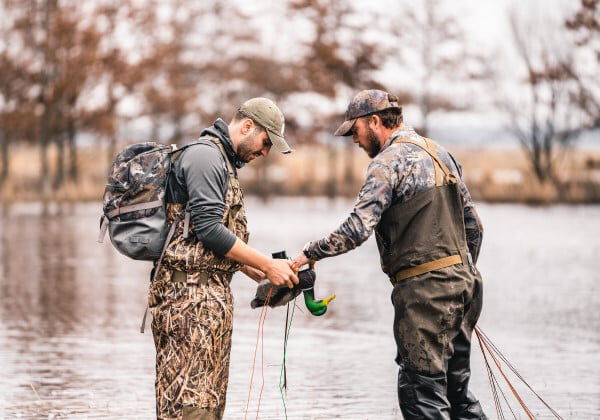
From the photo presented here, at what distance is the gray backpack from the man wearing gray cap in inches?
2.9

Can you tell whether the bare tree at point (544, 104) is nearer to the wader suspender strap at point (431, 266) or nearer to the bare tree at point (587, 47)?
the bare tree at point (587, 47)

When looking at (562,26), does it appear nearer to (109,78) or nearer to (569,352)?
(109,78)

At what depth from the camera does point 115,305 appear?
1390 cm

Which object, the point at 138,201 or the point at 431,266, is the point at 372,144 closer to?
the point at 431,266

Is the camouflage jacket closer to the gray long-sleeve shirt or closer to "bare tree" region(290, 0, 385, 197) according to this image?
the gray long-sleeve shirt

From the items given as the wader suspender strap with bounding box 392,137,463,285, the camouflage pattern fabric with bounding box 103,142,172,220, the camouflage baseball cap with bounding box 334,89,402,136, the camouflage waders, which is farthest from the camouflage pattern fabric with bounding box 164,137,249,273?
the wader suspender strap with bounding box 392,137,463,285

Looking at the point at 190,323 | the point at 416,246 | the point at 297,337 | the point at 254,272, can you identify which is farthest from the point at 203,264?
the point at 297,337

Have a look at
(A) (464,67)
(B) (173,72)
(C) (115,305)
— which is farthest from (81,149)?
(C) (115,305)

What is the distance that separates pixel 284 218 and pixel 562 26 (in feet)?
66.9

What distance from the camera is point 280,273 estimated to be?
5926 mm

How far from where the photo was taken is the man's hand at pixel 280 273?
591 cm

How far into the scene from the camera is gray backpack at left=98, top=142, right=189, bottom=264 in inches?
223

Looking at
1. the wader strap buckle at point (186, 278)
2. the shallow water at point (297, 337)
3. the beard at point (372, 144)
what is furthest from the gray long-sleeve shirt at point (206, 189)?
the shallow water at point (297, 337)

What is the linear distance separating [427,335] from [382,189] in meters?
0.71
